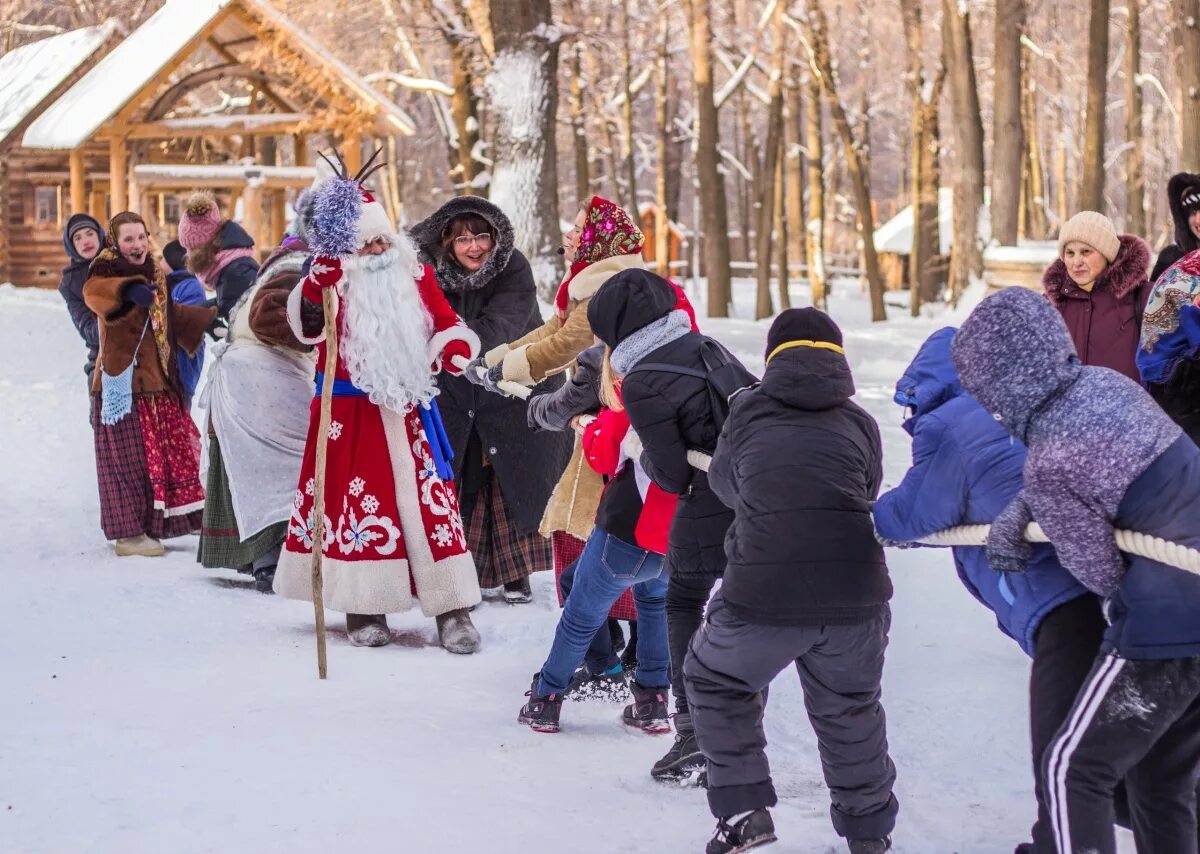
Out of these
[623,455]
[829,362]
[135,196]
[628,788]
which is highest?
[135,196]

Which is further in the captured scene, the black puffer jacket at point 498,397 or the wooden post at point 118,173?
the wooden post at point 118,173

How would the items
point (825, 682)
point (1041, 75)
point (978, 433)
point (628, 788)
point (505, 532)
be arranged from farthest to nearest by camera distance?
point (1041, 75)
point (505, 532)
point (628, 788)
point (825, 682)
point (978, 433)

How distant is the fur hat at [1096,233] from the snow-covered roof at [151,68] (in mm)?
14071

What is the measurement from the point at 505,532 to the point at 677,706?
253cm

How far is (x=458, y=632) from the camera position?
20.5 ft

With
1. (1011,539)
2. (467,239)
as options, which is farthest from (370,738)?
(467,239)

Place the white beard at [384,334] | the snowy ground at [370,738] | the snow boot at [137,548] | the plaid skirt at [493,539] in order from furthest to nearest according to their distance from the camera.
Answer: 1. the snow boot at [137,548]
2. the plaid skirt at [493,539]
3. the white beard at [384,334]
4. the snowy ground at [370,738]

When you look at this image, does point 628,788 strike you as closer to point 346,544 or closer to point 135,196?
point 346,544

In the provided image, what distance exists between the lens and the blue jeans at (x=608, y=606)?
4930 millimetres

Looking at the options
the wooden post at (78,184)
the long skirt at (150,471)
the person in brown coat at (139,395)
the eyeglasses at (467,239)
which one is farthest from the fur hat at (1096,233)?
the wooden post at (78,184)

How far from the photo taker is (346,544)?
6156mm

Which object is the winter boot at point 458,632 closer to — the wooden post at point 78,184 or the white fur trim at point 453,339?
the white fur trim at point 453,339

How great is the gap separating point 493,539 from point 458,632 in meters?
0.99

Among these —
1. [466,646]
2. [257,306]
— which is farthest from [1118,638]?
[257,306]
